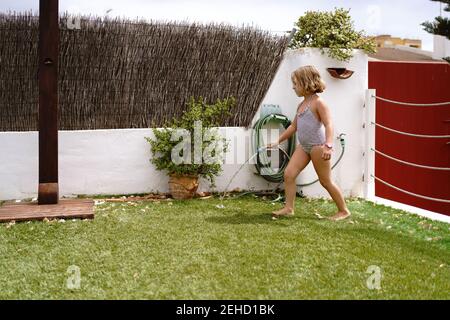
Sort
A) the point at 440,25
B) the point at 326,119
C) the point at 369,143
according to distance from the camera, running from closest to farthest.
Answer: the point at 440,25 < the point at 326,119 < the point at 369,143

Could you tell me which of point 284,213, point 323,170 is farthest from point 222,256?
point 323,170

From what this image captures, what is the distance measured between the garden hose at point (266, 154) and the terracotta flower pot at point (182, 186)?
82 centimetres

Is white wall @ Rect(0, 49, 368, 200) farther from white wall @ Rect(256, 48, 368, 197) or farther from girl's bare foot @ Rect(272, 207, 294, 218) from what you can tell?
girl's bare foot @ Rect(272, 207, 294, 218)


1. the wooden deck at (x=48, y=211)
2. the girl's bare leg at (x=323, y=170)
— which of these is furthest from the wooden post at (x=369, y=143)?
the wooden deck at (x=48, y=211)

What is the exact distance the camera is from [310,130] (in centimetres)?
468

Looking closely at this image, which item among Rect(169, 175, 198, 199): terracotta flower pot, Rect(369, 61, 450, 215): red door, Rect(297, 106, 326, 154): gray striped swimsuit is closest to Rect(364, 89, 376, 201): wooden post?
Rect(369, 61, 450, 215): red door

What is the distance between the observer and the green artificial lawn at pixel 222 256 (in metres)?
3.02

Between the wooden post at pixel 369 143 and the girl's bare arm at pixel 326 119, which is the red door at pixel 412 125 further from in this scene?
the girl's bare arm at pixel 326 119

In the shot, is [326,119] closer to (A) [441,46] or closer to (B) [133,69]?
(B) [133,69]

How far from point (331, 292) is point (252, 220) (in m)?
1.82

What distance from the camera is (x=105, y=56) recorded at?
584 cm

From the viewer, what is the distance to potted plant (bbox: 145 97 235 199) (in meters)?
5.73

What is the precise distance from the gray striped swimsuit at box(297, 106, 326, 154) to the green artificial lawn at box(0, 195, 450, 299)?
692mm

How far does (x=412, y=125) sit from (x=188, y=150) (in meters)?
3.22
